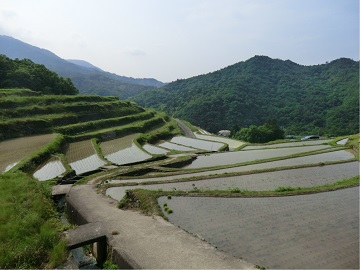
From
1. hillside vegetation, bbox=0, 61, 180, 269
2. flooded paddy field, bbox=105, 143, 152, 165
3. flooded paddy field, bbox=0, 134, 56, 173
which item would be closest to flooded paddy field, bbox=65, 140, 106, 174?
hillside vegetation, bbox=0, 61, 180, 269

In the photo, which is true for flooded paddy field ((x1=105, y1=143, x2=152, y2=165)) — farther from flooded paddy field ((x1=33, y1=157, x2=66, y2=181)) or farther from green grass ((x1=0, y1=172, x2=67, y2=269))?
green grass ((x1=0, y1=172, x2=67, y2=269))

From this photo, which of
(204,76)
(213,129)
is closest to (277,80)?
(204,76)

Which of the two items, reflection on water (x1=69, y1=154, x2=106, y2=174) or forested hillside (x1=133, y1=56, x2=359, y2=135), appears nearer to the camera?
reflection on water (x1=69, y1=154, x2=106, y2=174)

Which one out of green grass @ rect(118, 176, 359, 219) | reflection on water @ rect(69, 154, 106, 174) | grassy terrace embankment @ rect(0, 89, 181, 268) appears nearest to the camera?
grassy terrace embankment @ rect(0, 89, 181, 268)

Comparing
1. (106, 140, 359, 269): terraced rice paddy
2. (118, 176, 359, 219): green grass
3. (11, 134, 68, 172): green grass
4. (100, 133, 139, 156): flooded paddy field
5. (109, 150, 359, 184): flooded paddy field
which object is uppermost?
(11, 134, 68, 172): green grass

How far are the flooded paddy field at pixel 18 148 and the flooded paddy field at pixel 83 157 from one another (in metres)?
2.17

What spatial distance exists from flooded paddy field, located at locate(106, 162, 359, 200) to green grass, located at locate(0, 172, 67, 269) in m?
3.73

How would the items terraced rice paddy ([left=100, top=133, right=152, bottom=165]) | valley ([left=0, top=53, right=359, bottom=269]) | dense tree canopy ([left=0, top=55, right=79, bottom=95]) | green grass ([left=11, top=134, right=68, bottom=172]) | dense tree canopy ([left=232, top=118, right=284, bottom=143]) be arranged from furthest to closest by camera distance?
dense tree canopy ([left=232, top=118, right=284, bottom=143]) < dense tree canopy ([left=0, top=55, right=79, bottom=95]) < terraced rice paddy ([left=100, top=133, right=152, bottom=165]) < green grass ([left=11, top=134, right=68, bottom=172]) < valley ([left=0, top=53, right=359, bottom=269])

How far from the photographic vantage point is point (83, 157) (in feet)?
71.1

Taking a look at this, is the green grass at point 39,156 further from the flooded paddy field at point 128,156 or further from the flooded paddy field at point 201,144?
the flooded paddy field at point 201,144

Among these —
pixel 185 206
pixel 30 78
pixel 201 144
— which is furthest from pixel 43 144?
pixel 30 78

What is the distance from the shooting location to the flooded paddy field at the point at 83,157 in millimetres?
18884

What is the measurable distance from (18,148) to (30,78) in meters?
23.0

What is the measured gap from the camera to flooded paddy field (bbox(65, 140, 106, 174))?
1888 cm
